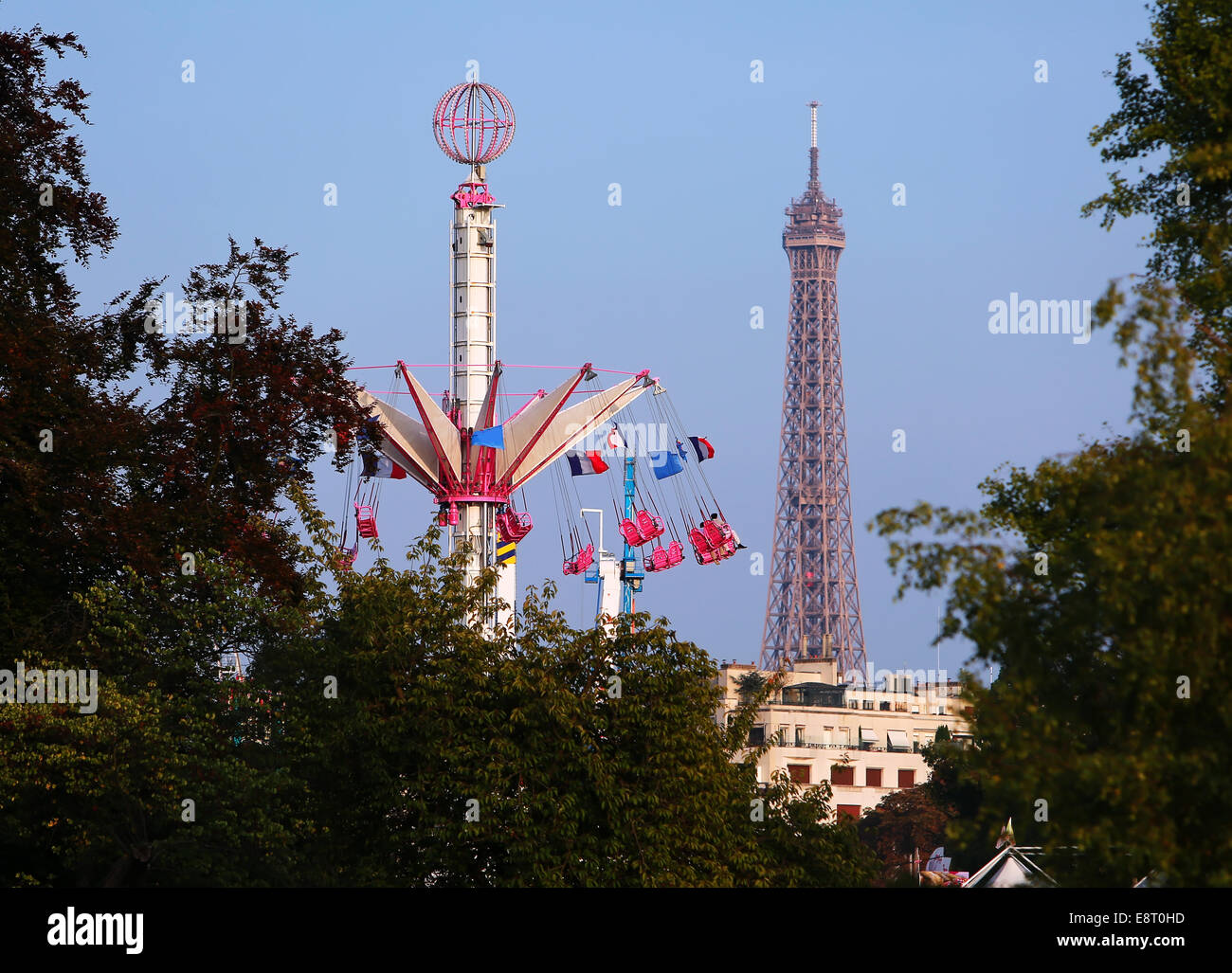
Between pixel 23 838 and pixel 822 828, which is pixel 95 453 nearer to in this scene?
pixel 23 838

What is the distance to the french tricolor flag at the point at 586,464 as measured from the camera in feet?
225

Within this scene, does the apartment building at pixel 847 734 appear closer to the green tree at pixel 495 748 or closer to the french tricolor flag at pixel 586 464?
the french tricolor flag at pixel 586 464

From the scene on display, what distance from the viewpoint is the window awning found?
135500 millimetres

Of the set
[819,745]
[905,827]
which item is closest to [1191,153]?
[905,827]

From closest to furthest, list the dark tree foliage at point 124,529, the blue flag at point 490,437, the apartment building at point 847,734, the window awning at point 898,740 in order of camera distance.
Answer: the dark tree foliage at point 124,529 → the blue flag at point 490,437 → the apartment building at point 847,734 → the window awning at point 898,740

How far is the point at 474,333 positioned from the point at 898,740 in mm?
82703

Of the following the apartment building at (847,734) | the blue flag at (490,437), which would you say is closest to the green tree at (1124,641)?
the blue flag at (490,437)

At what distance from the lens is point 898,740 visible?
449ft

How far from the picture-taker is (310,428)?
37531 millimetres

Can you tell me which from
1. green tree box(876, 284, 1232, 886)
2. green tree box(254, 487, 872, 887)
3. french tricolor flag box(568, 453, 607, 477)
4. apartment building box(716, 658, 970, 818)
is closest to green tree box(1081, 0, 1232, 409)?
green tree box(876, 284, 1232, 886)

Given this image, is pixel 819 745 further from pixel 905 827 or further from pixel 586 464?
pixel 586 464

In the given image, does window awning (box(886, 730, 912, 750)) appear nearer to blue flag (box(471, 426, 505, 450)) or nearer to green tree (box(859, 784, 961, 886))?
green tree (box(859, 784, 961, 886))
